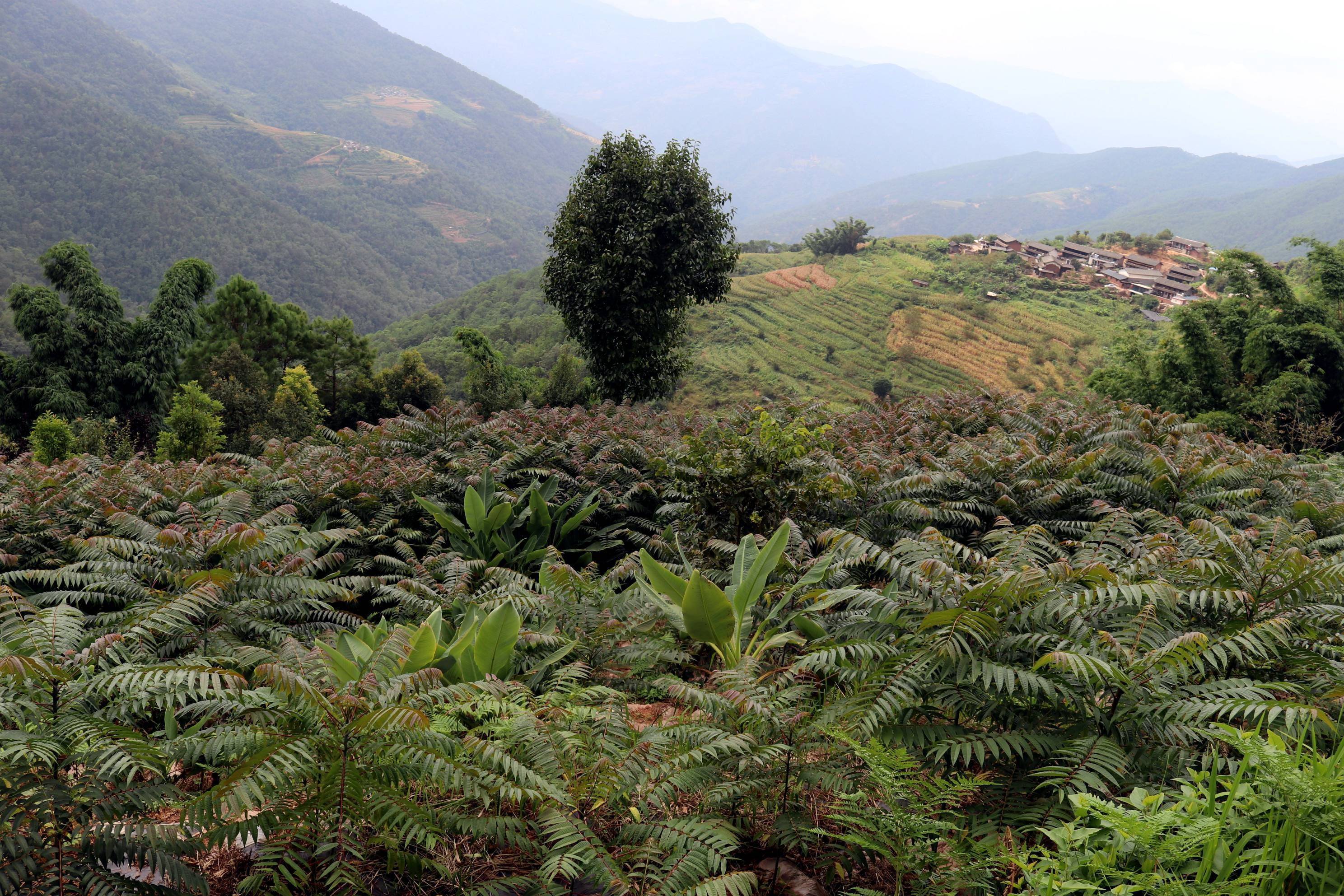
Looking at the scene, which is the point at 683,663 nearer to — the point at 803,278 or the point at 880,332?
the point at 880,332

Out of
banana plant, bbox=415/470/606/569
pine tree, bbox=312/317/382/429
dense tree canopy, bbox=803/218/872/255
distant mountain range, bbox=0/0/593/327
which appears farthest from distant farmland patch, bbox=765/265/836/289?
distant mountain range, bbox=0/0/593/327

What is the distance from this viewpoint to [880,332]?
44188mm

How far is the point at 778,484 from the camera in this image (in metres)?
5.02

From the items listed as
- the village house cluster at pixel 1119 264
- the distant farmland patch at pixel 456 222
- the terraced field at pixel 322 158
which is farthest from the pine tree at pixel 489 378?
the terraced field at pixel 322 158

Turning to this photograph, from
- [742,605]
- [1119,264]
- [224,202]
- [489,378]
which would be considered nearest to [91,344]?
[489,378]

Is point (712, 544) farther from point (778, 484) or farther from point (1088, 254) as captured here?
point (1088, 254)

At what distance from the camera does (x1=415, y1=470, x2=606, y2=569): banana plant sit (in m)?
5.22

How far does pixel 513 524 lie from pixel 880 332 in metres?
41.9

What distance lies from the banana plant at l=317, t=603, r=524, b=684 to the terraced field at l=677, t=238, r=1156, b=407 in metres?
30.8

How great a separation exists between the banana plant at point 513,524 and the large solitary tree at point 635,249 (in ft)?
25.9

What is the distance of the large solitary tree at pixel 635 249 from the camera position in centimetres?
1323

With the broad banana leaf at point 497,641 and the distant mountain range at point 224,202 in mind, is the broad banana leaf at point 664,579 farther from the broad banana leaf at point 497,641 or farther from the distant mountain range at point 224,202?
the distant mountain range at point 224,202

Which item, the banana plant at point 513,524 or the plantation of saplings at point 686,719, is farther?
the banana plant at point 513,524

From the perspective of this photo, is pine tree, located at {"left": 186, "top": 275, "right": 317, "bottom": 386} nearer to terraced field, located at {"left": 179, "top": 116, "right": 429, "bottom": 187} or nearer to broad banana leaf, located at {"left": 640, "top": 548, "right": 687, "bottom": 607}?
broad banana leaf, located at {"left": 640, "top": 548, "right": 687, "bottom": 607}
